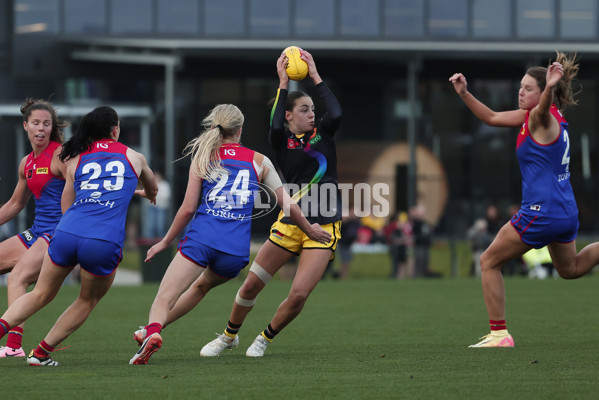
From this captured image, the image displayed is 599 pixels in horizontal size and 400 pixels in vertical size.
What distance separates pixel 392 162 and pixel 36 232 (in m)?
24.4

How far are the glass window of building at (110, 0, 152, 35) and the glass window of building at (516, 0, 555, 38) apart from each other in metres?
11.6

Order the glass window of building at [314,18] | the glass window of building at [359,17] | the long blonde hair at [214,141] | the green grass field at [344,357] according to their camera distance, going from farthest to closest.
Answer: the glass window of building at [359,17]
the glass window of building at [314,18]
the long blonde hair at [214,141]
the green grass field at [344,357]

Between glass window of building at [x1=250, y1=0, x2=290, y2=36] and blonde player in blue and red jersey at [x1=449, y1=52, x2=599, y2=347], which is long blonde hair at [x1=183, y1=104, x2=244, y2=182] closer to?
blonde player in blue and red jersey at [x1=449, y1=52, x2=599, y2=347]

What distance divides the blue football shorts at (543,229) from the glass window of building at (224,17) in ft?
73.5

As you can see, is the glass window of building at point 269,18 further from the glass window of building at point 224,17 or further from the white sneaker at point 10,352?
the white sneaker at point 10,352

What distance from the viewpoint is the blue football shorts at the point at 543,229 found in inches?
303

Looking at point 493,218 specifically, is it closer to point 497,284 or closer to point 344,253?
point 344,253

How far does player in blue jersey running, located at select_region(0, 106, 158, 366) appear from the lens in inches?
260

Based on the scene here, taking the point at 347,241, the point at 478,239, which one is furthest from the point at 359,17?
the point at 347,241

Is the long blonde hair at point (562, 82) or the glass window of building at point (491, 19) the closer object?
the long blonde hair at point (562, 82)

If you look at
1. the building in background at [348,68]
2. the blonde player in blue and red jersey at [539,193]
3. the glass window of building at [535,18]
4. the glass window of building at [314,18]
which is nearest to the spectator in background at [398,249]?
the building in background at [348,68]

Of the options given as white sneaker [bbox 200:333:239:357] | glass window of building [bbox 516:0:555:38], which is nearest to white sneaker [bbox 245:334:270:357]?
white sneaker [bbox 200:333:239:357]

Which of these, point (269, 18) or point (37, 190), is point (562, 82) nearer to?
point (37, 190)

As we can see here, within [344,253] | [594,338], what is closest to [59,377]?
[594,338]
